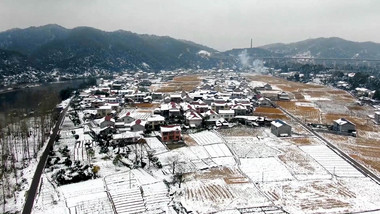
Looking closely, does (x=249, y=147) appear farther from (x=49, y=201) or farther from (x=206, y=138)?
(x=49, y=201)

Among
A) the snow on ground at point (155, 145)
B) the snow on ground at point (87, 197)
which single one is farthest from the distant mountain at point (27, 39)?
the snow on ground at point (87, 197)

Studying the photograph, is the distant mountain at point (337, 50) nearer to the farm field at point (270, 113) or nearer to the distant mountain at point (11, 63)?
the distant mountain at point (11, 63)

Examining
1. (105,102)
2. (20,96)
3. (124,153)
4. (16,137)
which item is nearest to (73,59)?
(20,96)

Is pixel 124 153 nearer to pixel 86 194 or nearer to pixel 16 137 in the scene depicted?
pixel 86 194

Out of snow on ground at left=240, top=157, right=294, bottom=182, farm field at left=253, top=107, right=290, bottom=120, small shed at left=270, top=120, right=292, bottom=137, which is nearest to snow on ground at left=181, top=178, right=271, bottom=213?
snow on ground at left=240, top=157, right=294, bottom=182

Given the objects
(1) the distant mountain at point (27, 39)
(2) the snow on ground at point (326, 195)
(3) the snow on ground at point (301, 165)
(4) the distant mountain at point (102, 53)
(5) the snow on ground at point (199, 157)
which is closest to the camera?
(2) the snow on ground at point (326, 195)

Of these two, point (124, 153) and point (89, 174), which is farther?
point (124, 153)
